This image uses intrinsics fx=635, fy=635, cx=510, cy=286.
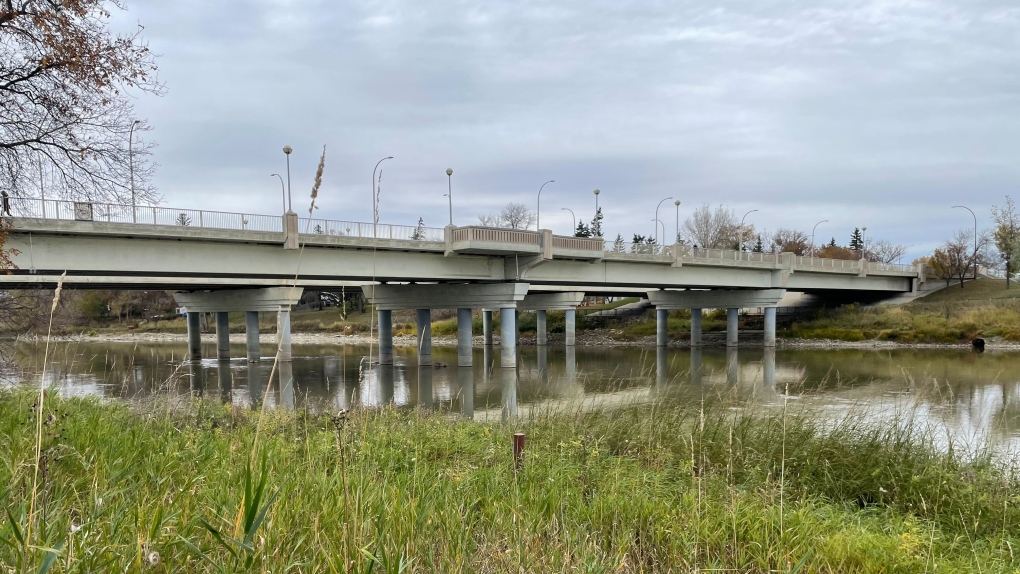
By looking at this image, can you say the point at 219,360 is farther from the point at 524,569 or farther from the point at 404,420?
the point at 524,569

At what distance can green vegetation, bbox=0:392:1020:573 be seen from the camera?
2883 millimetres

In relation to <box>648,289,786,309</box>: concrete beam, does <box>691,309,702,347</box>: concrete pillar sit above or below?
below

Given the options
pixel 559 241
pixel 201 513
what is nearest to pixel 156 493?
pixel 201 513

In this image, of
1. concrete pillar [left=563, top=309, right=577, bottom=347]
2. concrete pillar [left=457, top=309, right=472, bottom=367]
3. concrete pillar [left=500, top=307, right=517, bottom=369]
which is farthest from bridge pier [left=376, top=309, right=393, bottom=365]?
concrete pillar [left=563, top=309, right=577, bottom=347]

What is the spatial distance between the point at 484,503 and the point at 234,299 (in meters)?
41.0

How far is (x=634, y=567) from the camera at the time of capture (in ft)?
13.1

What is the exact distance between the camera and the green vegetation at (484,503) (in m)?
2.88

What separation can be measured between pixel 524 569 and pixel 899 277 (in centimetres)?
6810

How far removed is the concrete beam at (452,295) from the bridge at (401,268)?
0.07m

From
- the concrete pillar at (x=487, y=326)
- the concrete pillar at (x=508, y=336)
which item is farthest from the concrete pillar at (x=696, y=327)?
the concrete pillar at (x=508, y=336)

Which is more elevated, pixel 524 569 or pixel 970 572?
pixel 524 569

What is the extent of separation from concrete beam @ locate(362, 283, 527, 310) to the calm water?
371 cm

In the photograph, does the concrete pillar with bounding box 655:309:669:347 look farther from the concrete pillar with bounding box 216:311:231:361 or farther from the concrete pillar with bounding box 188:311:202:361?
the concrete pillar with bounding box 188:311:202:361

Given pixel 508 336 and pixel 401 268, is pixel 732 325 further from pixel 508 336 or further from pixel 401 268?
pixel 401 268
